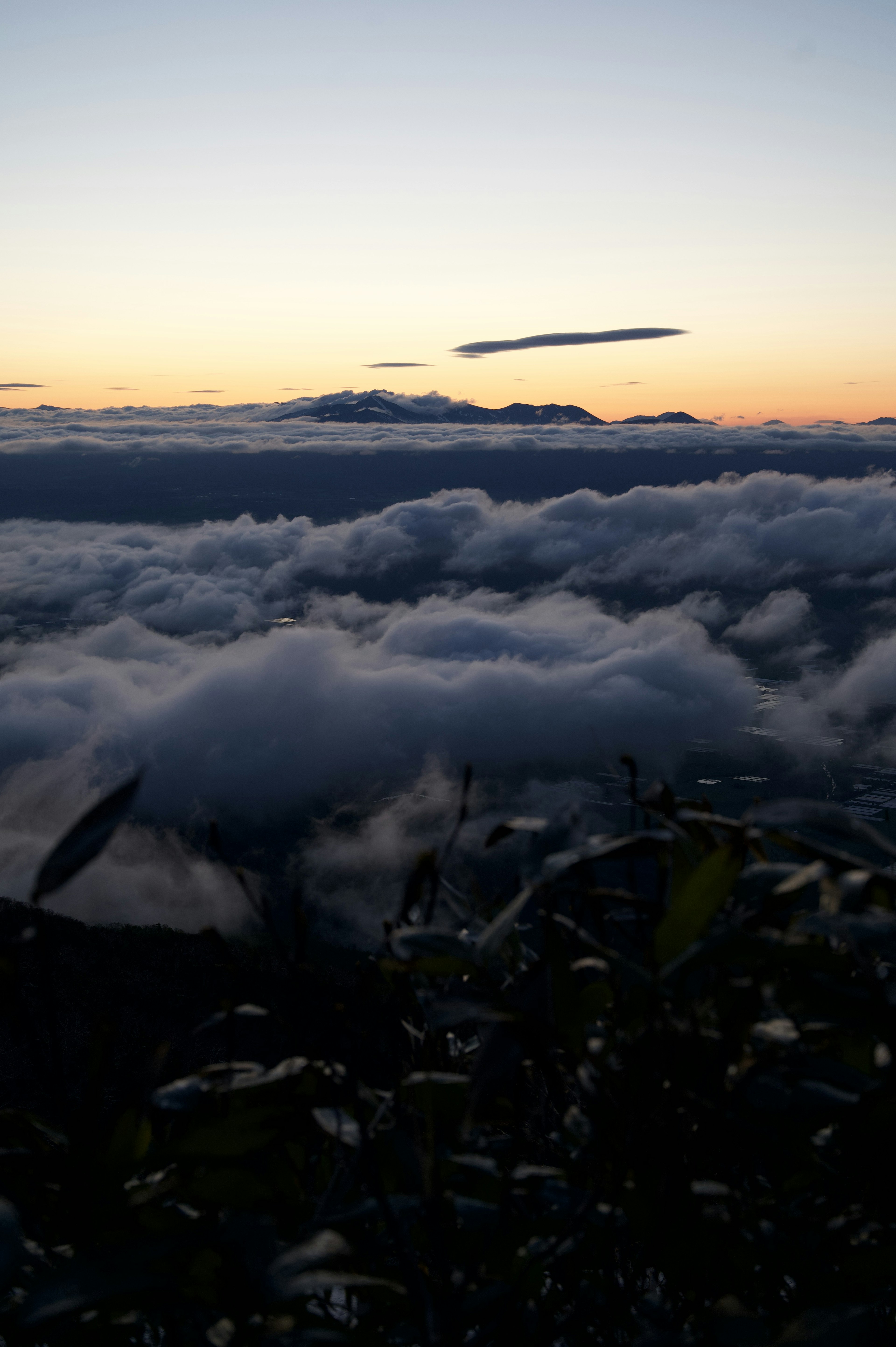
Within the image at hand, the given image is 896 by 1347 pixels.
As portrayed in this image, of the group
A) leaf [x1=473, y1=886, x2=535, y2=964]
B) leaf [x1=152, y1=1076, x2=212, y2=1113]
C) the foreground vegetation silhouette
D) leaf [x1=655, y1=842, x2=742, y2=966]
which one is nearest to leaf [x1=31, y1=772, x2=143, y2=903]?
the foreground vegetation silhouette

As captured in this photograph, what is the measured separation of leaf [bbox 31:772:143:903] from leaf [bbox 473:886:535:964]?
2.19 ft

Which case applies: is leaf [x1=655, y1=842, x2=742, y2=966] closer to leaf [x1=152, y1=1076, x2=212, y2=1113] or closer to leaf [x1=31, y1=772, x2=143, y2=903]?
leaf [x1=31, y1=772, x2=143, y2=903]

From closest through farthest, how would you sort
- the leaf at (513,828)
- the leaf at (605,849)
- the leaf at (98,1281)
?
the leaf at (98,1281)
the leaf at (605,849)
the leaf at (513,828)

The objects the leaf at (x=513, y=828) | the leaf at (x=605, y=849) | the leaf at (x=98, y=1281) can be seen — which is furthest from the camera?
the leaf at (x=513, y=828)

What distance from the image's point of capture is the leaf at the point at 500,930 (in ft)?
4.64

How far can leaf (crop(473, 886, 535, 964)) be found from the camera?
4.64ft

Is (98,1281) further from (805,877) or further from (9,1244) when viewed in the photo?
(805,877)

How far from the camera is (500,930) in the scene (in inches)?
58.1

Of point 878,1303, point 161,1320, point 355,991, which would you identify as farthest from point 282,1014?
point 878,1303

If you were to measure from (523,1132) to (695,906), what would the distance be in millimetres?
1083

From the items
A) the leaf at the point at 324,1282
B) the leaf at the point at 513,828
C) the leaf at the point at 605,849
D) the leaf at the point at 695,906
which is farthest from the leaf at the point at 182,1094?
the leaf at the point at 695,906

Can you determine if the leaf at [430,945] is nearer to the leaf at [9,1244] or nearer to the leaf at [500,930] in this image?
the leaf at [500,930]

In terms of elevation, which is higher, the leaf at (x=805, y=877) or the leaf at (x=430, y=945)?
the leaf at (x=805, y=877)

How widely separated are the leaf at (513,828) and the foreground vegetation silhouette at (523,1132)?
0.01 metres
